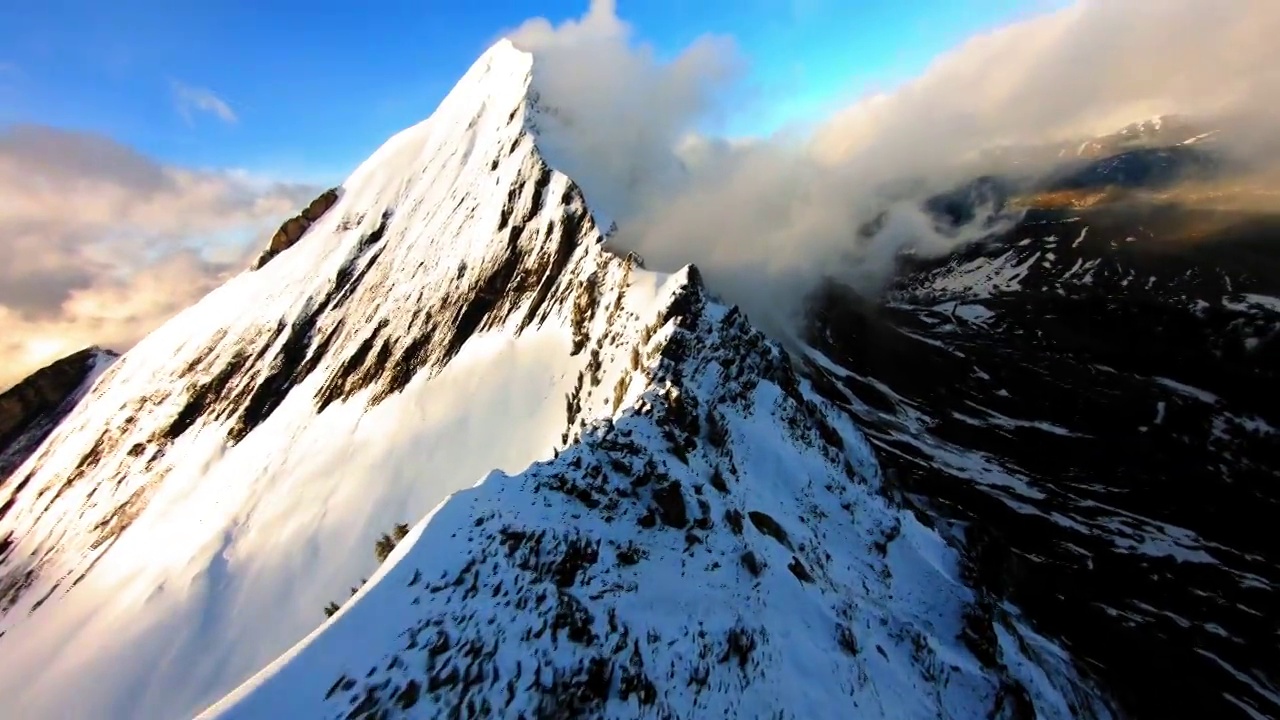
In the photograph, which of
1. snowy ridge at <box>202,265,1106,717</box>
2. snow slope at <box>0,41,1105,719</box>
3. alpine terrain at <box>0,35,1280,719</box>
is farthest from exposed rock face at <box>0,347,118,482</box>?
snowy ridge at <box>202,265,1106,717</box>

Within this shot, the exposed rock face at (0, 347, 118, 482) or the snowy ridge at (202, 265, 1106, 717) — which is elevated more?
the exposed rock face at (0, 347, 118, 482)

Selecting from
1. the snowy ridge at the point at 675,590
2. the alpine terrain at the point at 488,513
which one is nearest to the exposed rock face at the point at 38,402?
the alpine terrain at the point at 488,513

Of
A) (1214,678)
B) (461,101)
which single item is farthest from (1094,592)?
(461,101)

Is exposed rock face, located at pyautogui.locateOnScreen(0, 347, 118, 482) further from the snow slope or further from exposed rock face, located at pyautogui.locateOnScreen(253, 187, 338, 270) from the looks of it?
exposed rock face, located at pyautogui.locateOnScreen(253, 187, 338, 270)

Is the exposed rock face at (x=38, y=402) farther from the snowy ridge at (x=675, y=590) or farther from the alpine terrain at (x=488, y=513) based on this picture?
the snowy ridge at (x=675, y=590)

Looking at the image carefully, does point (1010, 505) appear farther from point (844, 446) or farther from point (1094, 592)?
point (844, 446)

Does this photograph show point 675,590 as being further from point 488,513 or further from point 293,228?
point 293,228

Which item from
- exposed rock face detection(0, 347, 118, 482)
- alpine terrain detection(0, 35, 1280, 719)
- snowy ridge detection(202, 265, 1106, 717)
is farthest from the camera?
exposed rock face detection(0, 347, 118, 482)
